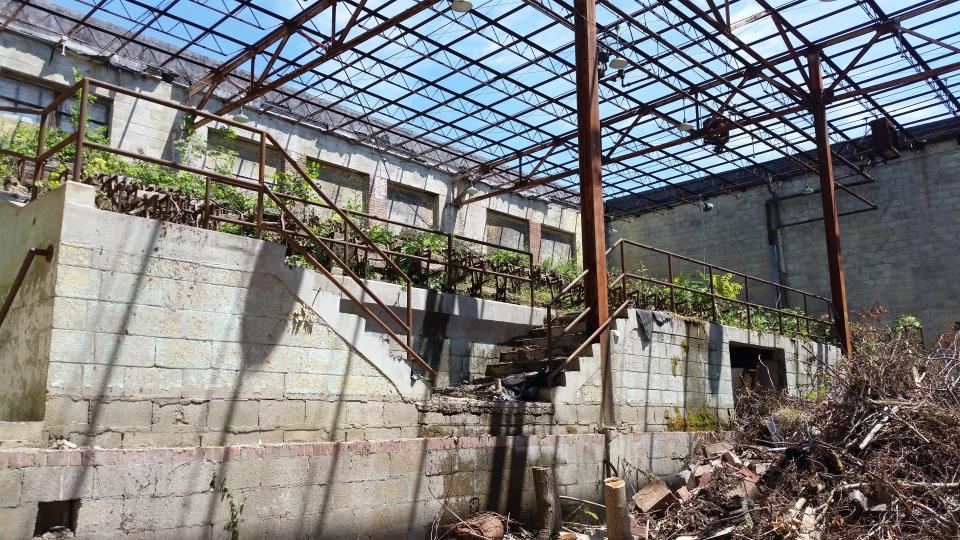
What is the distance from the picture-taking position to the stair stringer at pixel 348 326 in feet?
22.0

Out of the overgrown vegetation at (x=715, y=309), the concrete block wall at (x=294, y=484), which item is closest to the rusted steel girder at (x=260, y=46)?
the overgrown vegetation at (x=715, y=309)

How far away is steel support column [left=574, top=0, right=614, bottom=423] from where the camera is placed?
31.8ft

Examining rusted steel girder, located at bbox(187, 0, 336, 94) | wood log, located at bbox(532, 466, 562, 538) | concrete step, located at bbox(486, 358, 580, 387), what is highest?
rusted steel girder, located at bbox(187, 0, 336, 94)

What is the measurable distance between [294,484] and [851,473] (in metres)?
5.65

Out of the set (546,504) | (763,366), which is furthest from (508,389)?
(763,366)

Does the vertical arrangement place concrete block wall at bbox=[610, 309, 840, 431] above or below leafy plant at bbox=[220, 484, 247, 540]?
above

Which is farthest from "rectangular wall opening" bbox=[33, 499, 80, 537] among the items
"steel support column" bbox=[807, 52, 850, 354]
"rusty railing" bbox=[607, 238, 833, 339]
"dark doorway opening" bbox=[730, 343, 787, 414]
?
"steel support column" bbox=[807, 52, 850, 354]

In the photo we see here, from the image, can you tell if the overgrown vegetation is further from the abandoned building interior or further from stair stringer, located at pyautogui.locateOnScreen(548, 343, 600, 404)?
stair stringer, located at pyautogui.locateOnScreen(548, 343, 600, 404)

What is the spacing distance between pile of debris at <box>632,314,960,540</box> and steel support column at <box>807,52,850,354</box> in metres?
6.44

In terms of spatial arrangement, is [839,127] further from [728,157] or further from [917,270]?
[917,270]

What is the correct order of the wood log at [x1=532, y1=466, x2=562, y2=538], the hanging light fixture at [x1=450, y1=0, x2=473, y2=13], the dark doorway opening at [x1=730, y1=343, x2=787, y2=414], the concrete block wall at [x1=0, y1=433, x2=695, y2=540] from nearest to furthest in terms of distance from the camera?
1. the concrete block wall at [x1=0, y1=433, x2=695, y2=540]
2. the wood log at [x1=532, y1=466, x2=562, y2=538]
3. the hanging light fixture at [x1=450, y1=0, x2=473, y2=13]
4. the dark doorway opening at [x1=730, y1=343, x2=787, y2=414]

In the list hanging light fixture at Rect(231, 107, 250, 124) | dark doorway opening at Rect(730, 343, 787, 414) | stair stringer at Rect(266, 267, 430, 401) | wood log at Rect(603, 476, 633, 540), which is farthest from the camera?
hanging light fixture at Rect(231, 107, 250, 124)

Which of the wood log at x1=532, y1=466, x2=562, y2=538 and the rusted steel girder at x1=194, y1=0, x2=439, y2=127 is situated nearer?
the wood log at x1=532, y1=466, x2=562, y2=538

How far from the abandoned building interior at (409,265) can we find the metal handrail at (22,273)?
19 millimetres
